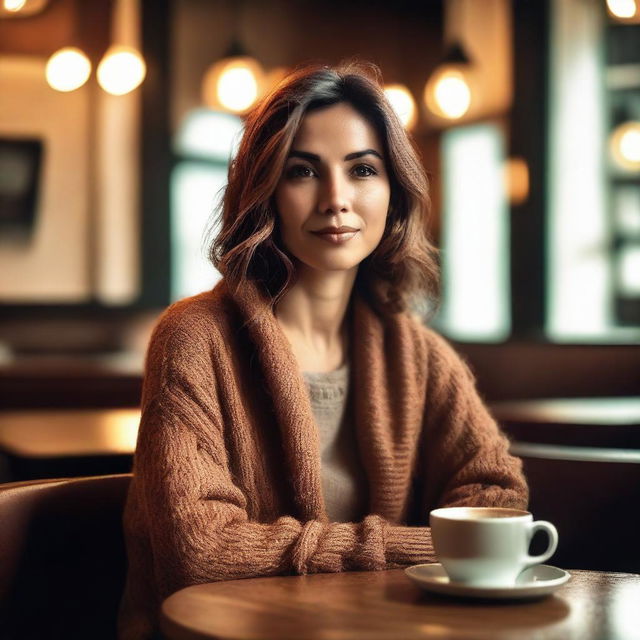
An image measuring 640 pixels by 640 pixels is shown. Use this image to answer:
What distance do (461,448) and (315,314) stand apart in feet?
1.12

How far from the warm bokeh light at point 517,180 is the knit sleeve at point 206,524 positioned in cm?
493

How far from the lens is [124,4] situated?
7223mm

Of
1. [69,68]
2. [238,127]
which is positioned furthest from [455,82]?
[69,68]

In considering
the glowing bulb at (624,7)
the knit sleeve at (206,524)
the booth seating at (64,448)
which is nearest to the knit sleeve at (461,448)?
the knit sleeve at (206,524)

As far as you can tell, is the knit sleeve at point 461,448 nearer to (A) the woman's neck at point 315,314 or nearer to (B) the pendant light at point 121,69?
(A) the woman's neck at point 315,314

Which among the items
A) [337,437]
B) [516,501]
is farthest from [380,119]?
[516,501]

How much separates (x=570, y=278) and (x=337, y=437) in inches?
187

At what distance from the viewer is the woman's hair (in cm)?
172

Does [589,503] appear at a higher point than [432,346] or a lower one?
lower

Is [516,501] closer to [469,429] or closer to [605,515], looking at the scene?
[469,429]

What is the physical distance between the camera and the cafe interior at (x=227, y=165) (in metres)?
4.52

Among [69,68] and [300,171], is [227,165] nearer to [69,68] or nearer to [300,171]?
[69,68]

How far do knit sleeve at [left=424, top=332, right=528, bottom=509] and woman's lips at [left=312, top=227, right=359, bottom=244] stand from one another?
335mm

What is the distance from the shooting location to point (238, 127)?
6.29 metres
